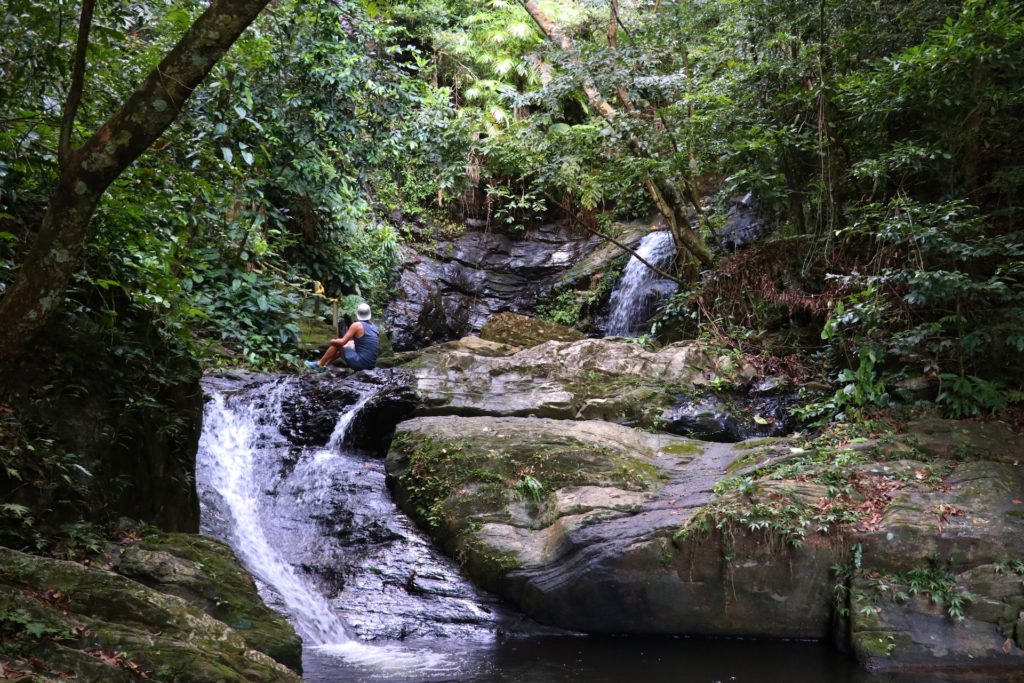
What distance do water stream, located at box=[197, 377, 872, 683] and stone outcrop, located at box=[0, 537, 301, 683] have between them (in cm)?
99

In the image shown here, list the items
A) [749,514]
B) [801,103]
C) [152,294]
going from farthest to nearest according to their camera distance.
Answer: [801,103] → [749,514] → [152,294]

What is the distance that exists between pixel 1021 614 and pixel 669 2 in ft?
31.9

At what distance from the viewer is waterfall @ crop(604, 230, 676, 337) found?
1384cm

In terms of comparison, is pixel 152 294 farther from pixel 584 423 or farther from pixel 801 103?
pixel 801 103

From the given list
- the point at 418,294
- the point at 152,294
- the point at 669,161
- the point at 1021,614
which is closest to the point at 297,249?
the point at 418,294

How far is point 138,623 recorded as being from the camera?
12.7 ft

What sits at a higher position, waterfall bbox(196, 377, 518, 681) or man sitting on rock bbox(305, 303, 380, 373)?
man sitting on rock bbox(305, 303, 380, 373)

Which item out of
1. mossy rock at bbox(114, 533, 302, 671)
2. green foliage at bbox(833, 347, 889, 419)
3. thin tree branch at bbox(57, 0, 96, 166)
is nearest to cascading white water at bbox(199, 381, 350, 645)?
mossy rock at bbox(114, 533, 302, 671)

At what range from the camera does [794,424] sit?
9.26 meters

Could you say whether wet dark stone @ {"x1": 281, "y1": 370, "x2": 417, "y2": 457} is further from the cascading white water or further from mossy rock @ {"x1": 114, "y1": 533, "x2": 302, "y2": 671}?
mossy rock @ {"x1": 114, "y1": 533, "x2": 302, "y2": 671}

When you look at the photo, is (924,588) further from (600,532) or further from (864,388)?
(864,388)

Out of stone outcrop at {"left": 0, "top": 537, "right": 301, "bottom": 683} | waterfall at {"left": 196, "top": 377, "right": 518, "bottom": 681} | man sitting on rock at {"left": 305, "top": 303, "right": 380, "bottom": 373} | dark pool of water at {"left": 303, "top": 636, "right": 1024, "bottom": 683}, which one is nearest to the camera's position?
stone outcrop at {"left": 0, "top": 537, "right": 301, "bottom": 683}

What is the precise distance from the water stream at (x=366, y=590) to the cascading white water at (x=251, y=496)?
0.02m

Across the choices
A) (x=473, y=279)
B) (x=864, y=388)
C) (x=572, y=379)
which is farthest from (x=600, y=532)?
(x=473, y=279)
